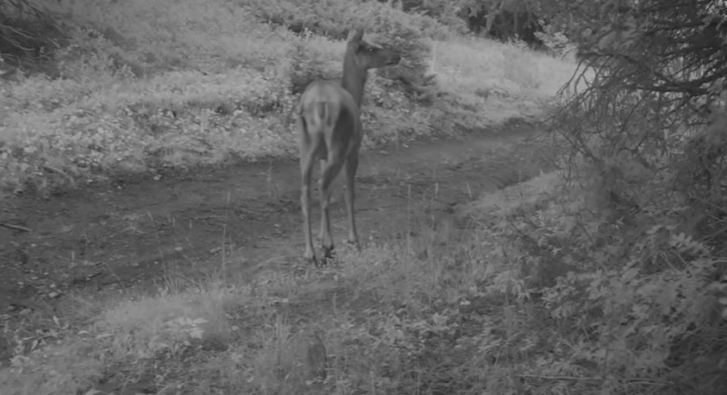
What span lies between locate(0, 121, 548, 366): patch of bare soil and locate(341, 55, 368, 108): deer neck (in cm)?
131

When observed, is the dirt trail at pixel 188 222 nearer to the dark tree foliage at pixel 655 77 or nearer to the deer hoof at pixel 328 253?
the deer hoof at pixel 328 253

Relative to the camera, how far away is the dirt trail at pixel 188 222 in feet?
24.8

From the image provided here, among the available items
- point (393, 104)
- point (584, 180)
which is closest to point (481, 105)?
point (393, 104)

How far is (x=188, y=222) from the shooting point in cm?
911

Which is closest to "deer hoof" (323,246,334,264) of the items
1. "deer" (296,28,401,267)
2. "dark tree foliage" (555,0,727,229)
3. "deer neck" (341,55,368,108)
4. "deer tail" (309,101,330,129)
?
"deer" (296,28,401,267)

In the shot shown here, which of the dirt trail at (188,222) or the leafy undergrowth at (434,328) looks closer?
the leafy undergrowth at (434,328)

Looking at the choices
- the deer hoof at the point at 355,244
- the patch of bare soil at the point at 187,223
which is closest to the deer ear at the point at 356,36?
the patch of bare soil at the point at 187,223

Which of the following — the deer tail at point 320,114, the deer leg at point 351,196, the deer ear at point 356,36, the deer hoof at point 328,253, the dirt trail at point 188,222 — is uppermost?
the deer ear at point 356,36

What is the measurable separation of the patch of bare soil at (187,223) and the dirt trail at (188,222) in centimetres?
1

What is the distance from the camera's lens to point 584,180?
4.57m

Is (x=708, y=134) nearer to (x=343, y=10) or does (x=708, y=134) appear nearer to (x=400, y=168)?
(x=400, y=168)

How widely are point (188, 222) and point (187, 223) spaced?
0.09ft

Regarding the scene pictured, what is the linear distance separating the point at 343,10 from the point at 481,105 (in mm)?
6407

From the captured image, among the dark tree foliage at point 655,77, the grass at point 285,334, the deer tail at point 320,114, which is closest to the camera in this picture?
the dark tree foliage at point 655,77
